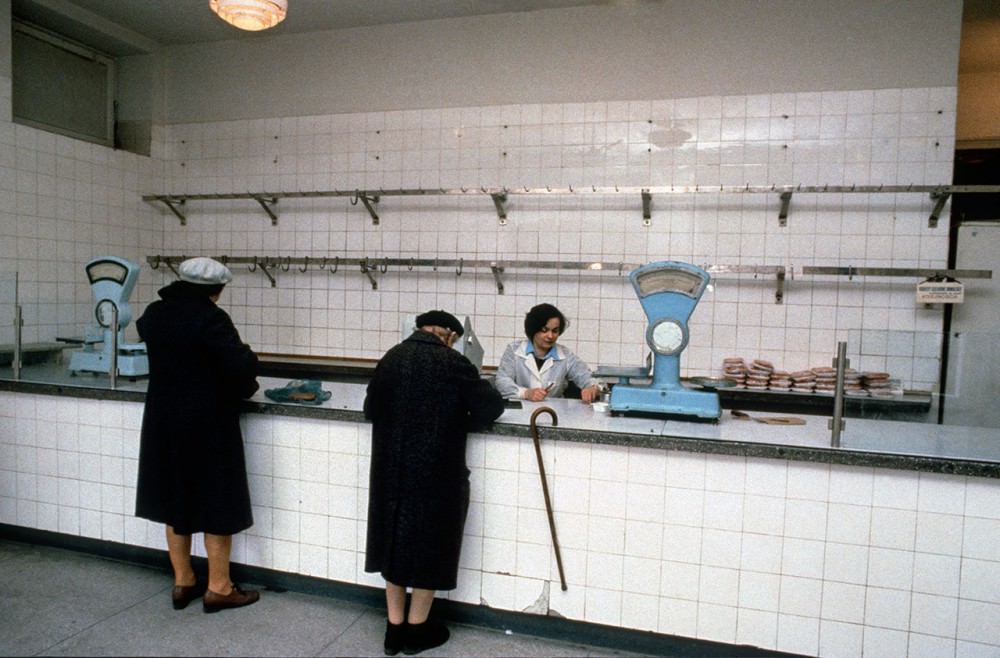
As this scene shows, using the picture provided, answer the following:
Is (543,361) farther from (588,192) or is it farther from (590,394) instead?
(588,192)

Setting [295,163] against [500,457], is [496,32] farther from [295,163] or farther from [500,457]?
[500,457]

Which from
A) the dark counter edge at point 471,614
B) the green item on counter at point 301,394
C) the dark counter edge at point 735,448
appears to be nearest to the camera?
the dark counter edge at point 735,448

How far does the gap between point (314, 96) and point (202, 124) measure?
1.02 metres

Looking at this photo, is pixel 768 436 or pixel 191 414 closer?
pixel 768 436

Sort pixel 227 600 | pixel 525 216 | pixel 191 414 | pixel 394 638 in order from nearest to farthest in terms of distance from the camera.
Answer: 1. pixel 394 638
2. pixel 191 414
3. pixel 227 600
4. pixel 525 216

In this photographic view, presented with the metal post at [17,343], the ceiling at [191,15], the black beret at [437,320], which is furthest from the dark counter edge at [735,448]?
the ceiling at [191,15]

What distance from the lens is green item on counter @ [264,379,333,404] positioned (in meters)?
2.80

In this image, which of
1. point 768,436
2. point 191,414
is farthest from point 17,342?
point 768,436

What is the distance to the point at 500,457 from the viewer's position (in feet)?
8.26

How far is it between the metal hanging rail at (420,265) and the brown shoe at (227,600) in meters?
2.47

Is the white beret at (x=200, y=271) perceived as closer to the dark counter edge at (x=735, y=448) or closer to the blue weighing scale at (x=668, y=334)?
the dark counter edge at (x=735, y=448)

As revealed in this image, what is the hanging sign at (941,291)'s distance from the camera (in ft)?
12.6

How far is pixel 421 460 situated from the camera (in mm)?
2270

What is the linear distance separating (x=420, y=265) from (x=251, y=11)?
2.10 m
